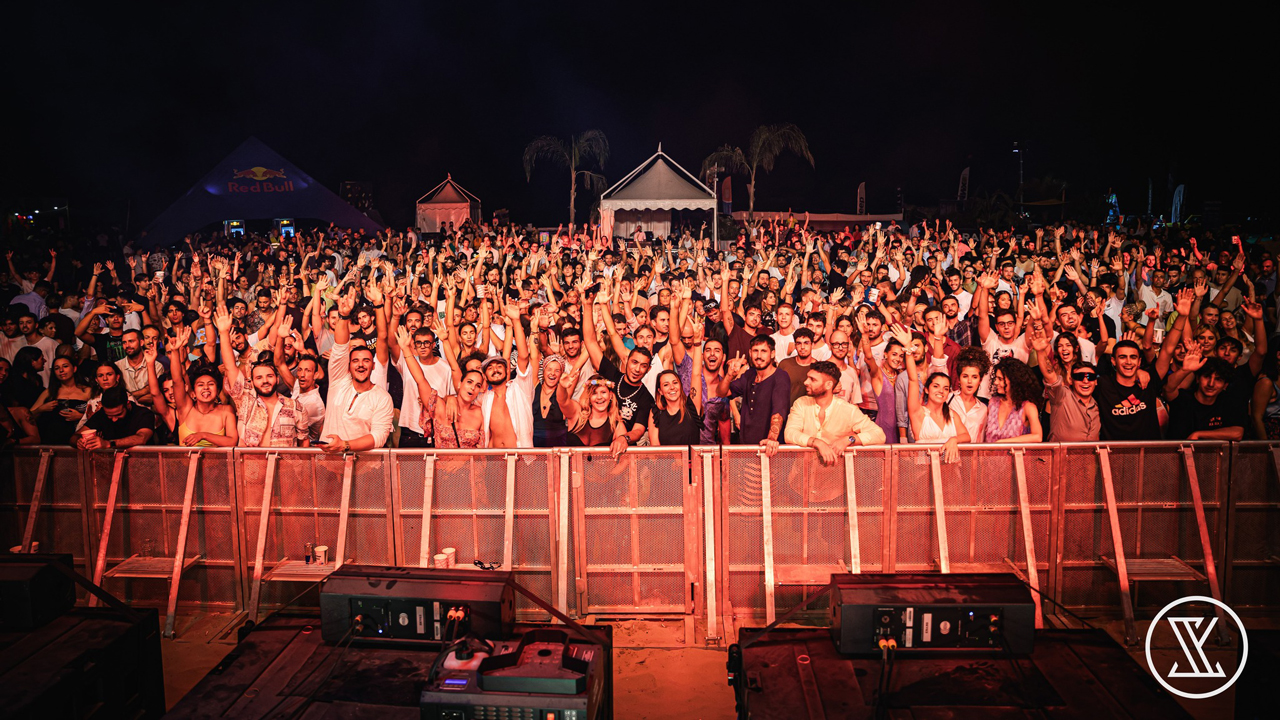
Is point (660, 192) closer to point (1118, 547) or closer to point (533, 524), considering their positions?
point (533, 524)

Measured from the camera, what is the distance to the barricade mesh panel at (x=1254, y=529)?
535cm

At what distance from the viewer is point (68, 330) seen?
855 centimetres

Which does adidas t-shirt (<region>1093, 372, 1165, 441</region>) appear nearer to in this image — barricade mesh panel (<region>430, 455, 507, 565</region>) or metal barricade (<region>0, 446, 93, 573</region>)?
barricade mesh panel (<region>430, 455, 507, 565</region>)

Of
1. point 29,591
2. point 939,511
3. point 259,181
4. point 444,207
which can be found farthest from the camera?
point 444,207

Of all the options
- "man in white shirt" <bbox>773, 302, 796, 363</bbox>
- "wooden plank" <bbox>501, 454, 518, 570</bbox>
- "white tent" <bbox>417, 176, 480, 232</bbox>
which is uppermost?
"white tent" <bbox>417, 176, 480, 232</bbox>

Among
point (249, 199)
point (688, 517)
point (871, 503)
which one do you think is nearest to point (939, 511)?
point (871, 503)

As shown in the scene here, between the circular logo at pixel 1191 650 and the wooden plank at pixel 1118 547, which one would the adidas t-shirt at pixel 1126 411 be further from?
the circular logo at pixel 1191 650

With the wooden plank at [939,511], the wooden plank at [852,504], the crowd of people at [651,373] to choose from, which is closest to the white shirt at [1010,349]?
the crowd of people at [651,373]

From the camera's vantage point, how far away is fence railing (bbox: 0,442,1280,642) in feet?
17.6

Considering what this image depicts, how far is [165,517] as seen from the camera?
5699mm

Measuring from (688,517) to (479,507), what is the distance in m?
1.50

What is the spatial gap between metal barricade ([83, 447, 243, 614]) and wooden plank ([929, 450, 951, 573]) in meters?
5.03

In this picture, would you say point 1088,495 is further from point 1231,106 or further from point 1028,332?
point 1231,106

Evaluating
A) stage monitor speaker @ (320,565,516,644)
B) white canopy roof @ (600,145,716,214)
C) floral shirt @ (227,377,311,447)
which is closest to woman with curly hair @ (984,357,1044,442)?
stage monitor speaker @ (320,565,516,644)
